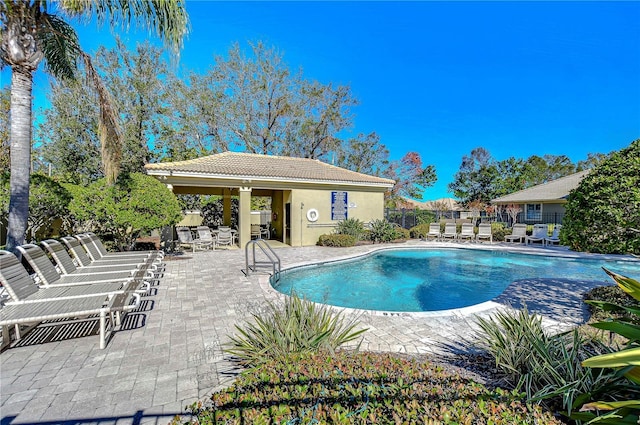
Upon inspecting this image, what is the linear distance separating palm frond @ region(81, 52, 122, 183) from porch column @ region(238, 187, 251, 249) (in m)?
5.86

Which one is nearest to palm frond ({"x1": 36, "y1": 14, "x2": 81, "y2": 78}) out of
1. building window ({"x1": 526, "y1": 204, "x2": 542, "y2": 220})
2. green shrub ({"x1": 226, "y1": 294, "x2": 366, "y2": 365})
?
green shrub ({"x1": 226, "y1": 294, "x2": 366, "y2": 365})

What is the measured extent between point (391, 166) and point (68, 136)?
88.4 ft

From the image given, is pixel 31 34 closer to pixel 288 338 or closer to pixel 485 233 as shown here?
pixel 288 338

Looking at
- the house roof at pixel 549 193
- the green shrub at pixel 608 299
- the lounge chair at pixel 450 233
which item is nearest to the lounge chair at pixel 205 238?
the green shrub at pixel 608 299

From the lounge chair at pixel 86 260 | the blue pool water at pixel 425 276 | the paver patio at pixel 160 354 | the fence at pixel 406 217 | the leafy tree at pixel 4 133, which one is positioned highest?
the leafy tree at pixel 4 133

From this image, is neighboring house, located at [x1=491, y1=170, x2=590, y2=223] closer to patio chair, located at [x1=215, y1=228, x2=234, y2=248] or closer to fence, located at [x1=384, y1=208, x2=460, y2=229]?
fence, located at [x1=384, y1=208, x2=460, y2=229]

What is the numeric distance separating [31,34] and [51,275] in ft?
17.5

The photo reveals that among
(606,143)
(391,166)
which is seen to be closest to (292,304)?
(391,166)

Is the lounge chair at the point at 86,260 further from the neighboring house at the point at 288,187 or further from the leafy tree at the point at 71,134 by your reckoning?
the leafy tree at the point at 71,134

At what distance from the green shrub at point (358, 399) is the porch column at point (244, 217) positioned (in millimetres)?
11859

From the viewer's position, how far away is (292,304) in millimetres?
3742

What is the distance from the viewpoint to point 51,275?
4996 millimetres

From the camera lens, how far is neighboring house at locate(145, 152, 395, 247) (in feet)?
43.5

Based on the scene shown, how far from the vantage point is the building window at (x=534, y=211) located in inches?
967
